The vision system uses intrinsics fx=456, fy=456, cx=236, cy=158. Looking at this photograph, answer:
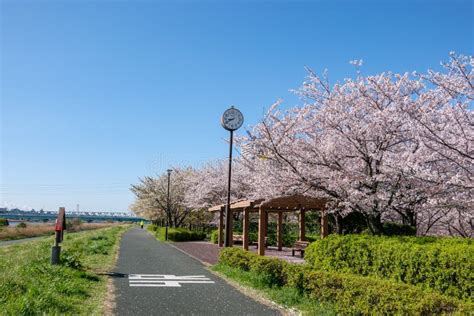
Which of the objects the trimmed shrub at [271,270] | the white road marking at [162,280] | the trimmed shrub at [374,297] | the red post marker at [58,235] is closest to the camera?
the trimmed shrub at [374,297]

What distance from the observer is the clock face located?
53.0ft

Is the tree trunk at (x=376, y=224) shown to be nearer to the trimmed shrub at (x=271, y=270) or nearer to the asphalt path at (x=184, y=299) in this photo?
the trimmed shrub at (x=271, y=270)

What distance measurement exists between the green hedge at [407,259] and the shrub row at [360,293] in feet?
1.93

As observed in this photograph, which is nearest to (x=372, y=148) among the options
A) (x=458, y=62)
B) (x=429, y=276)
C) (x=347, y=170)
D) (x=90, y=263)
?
(x=347, y=170)

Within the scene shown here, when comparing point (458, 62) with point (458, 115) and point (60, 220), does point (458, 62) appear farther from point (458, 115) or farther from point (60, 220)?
point (60, 220)

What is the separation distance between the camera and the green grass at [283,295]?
7441 mm

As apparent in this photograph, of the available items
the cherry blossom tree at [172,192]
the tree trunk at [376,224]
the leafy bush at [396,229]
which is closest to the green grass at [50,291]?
the tree trunk at [376,224]

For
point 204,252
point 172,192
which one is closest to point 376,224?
point 204,252

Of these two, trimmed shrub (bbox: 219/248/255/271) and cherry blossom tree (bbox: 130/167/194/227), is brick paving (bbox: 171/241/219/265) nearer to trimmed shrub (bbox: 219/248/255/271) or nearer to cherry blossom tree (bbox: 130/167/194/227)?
trimmed shrub (bbox: 219/248/255/271)

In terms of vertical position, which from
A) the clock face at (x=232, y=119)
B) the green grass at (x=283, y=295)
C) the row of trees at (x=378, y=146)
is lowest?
the green grass at (x=283, y=295)

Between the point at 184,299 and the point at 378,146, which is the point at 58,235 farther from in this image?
the point at 378,146

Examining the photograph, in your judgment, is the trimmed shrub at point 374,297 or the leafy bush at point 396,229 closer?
the trimmed shrub at point 374,297

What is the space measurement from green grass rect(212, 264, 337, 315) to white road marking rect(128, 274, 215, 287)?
88 centimetres

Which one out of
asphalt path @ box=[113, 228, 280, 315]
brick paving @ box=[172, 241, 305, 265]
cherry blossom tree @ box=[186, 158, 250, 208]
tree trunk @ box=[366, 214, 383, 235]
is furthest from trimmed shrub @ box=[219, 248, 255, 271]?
cherry blossom tree @ box=[186, 158, 250, 208]
